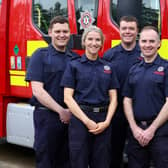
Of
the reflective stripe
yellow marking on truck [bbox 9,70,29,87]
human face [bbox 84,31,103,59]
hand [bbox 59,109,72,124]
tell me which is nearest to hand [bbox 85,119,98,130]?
hand [bbox 59,109,72,124]

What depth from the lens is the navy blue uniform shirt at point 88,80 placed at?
9.25 ft

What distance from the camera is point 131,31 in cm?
311

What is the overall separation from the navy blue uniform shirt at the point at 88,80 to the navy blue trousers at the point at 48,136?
0.37 metres

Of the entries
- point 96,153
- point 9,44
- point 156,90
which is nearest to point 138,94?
point 156,90

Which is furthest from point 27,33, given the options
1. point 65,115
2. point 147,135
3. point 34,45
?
point 147,135

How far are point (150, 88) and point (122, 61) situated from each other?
21.9 inches

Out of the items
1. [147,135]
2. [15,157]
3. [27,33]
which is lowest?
[15,157]

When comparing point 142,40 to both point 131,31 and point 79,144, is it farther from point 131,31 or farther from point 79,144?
point 79,144

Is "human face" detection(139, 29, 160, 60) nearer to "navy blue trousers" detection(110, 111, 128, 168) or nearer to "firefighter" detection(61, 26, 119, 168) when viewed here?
"firefighter" detection(61, 26, 119, 168)

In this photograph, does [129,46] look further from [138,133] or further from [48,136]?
[48,136]

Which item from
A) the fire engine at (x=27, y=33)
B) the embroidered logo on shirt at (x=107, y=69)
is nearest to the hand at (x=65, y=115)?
the embroidered logo on shirt at (x=107, y=69)

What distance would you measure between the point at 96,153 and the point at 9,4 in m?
2.26

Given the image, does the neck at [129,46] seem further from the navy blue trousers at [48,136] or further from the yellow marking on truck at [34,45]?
the yellow marking on truck at [34,45]

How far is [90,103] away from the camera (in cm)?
281
